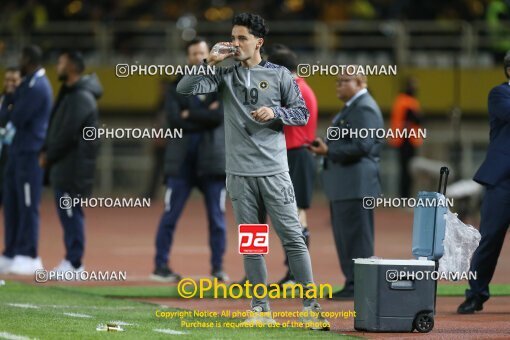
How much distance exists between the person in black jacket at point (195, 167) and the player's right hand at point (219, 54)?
14.4ft

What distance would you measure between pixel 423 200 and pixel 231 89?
5.87 ft

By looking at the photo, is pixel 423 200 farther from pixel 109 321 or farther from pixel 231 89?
pixel 109 321

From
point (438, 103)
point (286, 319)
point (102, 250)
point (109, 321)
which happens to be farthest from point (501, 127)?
point (438, 103)

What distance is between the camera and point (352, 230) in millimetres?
13516

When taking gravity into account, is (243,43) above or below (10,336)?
above

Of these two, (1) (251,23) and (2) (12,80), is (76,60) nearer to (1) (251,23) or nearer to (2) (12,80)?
(2) (12,80)

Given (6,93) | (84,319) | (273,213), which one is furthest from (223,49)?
(6,93)

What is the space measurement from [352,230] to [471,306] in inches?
63.8

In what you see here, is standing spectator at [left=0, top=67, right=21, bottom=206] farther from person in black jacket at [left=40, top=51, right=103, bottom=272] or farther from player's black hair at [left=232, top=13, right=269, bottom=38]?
player's black hair at [left=232, top=13, right=269, bottom=38]

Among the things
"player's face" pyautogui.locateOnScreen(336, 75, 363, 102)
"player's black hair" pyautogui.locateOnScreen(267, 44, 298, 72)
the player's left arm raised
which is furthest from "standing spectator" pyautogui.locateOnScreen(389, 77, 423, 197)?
the player's left arm raised

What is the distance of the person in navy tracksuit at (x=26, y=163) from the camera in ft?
52.6

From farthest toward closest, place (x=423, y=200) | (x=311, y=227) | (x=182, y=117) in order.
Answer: (x=311, y=227) < (x=182, y=117) < (x=423, y=200)

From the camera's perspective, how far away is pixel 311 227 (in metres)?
24.0

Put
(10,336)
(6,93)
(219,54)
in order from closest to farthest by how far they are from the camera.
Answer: (10,336) → (219,54) → (6,93)
